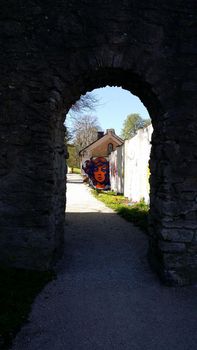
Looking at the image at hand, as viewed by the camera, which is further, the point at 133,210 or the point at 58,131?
the point at 133,210

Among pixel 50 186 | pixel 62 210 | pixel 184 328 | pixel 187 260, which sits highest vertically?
pixel 50 186

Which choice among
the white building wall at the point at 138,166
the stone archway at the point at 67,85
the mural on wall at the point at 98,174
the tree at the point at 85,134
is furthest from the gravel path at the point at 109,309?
the tree at the point at 85,134

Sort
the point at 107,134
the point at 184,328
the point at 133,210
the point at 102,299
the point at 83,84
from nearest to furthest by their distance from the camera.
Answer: the point at 184,328
the point at 102,299
the point at 83,84
the point at 133,210
the point at 107,134

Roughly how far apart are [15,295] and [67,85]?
3.11 metres

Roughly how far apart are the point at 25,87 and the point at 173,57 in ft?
7.60

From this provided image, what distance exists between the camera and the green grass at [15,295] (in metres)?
3.18

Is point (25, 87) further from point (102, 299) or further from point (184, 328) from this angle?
point (184, 328)

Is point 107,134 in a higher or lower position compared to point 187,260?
higher

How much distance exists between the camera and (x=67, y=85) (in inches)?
189

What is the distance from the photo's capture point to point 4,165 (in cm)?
474

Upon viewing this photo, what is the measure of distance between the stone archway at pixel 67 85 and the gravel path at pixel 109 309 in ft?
1.70

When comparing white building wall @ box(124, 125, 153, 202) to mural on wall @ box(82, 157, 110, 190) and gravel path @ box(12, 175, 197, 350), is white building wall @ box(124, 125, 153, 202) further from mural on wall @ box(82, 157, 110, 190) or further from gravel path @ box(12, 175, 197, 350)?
mural on wall @ box(82, 157, 110, 190)

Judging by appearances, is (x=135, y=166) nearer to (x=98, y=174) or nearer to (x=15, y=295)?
(x=98, y=174)

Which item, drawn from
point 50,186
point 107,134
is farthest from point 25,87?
point 107,134
